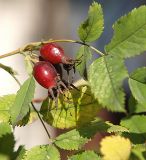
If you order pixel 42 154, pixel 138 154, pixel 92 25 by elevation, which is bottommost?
pixel 138 154

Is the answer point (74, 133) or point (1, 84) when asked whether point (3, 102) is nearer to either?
point (74, 133)

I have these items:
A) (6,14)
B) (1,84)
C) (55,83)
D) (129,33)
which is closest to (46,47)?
(55,83)

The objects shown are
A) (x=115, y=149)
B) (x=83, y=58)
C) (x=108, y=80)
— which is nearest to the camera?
(x=115, y=149)

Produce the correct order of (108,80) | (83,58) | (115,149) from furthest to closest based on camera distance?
(83,58), (108,80), (115,149)

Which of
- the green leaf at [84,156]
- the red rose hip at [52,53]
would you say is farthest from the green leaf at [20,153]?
the red rose hip at [52,53]

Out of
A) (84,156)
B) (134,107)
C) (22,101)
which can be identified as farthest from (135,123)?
(22,101)

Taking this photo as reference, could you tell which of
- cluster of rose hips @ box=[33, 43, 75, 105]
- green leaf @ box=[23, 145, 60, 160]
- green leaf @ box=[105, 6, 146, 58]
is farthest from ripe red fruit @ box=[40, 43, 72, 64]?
green leaf @ box=[23, 145, 60, 160]

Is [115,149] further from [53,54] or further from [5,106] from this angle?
[5,106]

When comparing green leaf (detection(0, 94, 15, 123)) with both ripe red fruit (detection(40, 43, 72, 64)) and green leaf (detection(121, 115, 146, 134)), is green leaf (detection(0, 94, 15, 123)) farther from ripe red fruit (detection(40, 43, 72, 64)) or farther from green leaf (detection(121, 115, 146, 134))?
green leaf (detection(121, 115, 146, 134))

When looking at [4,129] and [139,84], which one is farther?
[4,129]
